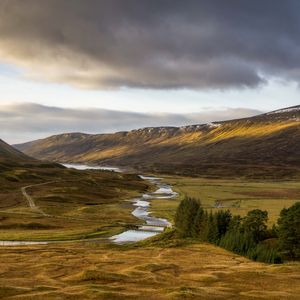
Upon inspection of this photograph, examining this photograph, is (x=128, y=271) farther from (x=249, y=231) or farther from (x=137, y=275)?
(x=249, y=231)

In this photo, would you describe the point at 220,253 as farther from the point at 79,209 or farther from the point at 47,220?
the point at 79,209

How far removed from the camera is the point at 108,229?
463 feet

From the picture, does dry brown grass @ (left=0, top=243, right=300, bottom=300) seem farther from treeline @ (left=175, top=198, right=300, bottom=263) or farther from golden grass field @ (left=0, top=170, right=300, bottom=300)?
treeline @ (left=175, top=198, right=300, bottom=263)

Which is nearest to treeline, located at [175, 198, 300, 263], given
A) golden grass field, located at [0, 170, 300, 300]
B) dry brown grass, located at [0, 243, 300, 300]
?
golden grass field, located at [0, 170, 300, 300]

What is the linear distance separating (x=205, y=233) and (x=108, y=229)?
1301 inches

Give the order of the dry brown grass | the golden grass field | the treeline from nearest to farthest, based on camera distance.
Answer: the dry brown grass → the golden grass field → the treeline

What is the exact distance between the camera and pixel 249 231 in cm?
11288

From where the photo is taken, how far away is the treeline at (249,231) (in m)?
97.8

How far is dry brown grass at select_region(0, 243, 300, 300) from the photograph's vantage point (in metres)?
57.3

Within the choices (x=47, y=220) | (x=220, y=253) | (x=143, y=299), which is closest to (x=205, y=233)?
(x=220, y=253)

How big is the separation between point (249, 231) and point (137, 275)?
47.5 metres

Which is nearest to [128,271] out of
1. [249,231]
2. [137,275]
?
[137,275]

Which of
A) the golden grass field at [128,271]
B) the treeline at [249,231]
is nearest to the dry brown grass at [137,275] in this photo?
the golden grass field at [128,271]

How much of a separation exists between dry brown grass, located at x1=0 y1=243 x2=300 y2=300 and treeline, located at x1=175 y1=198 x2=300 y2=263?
5.83m
